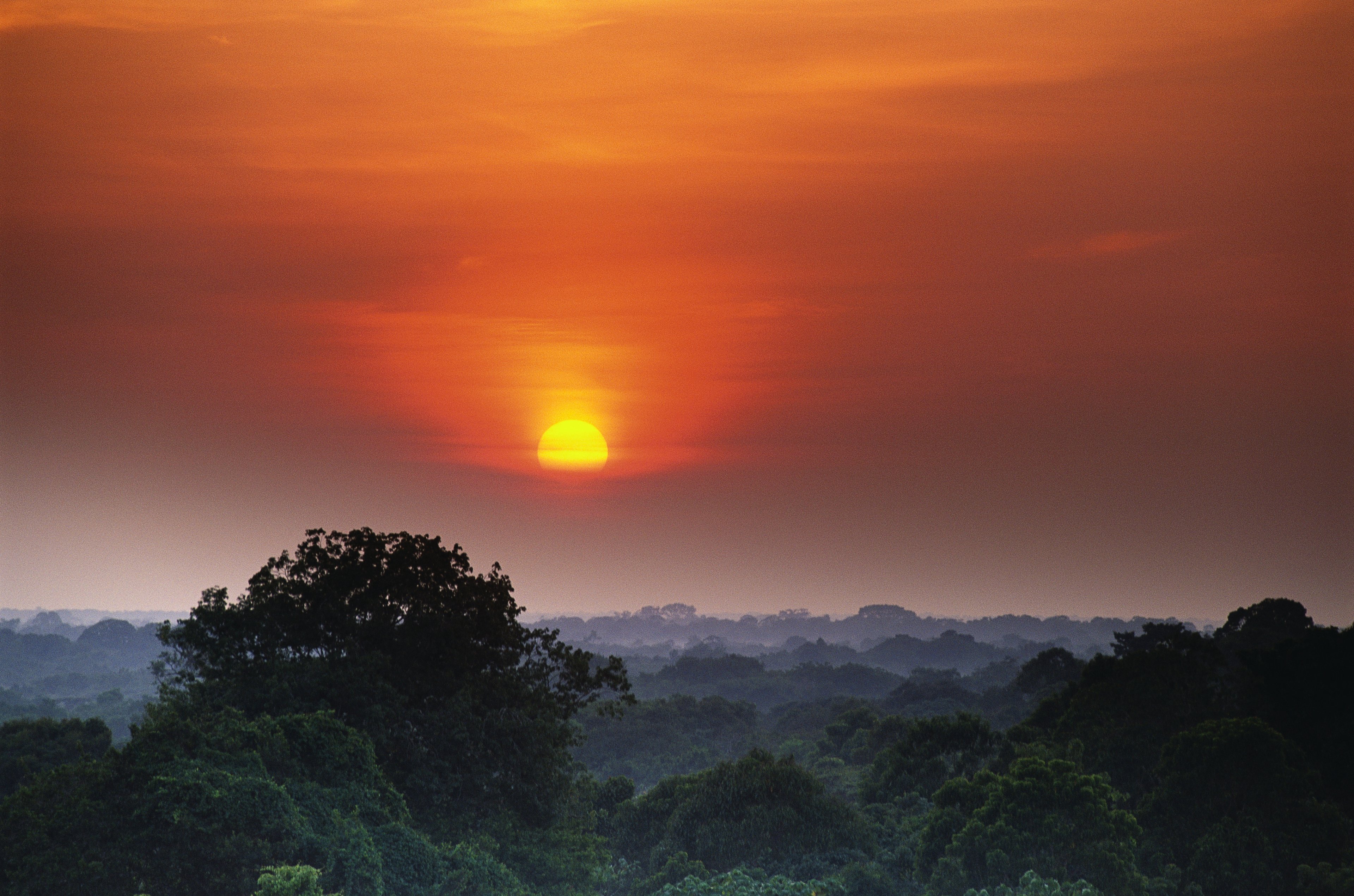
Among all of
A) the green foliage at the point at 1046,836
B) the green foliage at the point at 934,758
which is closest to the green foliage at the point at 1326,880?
the green foliage at the point at 1046,836

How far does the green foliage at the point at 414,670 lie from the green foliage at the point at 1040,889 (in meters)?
10.1

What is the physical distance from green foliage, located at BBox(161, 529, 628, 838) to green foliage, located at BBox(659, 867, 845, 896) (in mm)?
4304

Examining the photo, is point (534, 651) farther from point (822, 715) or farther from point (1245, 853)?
point (822, 715)

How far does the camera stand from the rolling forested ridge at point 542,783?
21984mm

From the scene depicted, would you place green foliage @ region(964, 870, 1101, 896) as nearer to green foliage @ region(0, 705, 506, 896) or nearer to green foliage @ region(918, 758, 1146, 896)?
green foliage @ region(918, 758, 1146, 896)

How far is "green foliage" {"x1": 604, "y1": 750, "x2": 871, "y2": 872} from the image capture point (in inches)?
1474

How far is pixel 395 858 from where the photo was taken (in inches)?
926

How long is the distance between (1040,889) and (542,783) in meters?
11.5

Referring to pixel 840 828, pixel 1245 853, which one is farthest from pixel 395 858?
pixel 1245 853

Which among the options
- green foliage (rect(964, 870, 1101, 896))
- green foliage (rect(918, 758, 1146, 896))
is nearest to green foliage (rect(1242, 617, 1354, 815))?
green foliage (rect(918, 758, 1146, 896))

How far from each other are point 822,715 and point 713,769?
2317 inches

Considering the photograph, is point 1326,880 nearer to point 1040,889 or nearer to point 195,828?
point 1040,889

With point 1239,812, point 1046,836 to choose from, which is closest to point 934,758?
point 1239,812

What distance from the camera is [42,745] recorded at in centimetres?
4372
